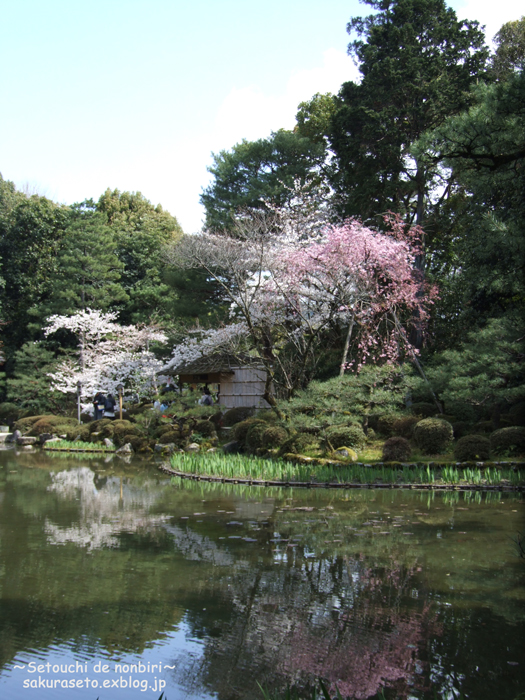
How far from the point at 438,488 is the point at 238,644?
6.64 m

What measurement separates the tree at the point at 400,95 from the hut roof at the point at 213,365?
20.8ft

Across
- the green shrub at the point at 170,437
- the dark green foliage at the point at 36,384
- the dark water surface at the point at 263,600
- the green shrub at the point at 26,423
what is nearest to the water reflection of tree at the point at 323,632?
the dark water surface at the point at 263,600

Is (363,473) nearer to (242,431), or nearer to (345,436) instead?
(345,436)

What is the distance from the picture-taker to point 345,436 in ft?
39.5

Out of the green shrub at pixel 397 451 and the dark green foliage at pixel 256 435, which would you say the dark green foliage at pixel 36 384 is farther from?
the green shrub at pixel 397 451

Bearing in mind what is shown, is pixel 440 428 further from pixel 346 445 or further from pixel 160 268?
pixel 160 268

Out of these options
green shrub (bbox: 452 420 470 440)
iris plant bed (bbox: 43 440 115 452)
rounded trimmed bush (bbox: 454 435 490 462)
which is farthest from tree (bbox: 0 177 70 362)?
rounded trimmed bush (bbox: 454 435 490 462)

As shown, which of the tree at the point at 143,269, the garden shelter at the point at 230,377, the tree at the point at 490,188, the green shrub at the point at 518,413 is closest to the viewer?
the tree at the point at 490,188

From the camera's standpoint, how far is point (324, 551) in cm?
621

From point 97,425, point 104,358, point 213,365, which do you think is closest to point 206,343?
point 213,365

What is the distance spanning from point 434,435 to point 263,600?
773cm

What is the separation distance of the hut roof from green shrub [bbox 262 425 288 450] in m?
5.84

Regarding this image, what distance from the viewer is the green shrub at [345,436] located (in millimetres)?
11969

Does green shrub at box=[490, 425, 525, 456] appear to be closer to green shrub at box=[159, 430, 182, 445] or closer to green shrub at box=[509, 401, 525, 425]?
green shrub at box=[509, 401, 525, 425]
